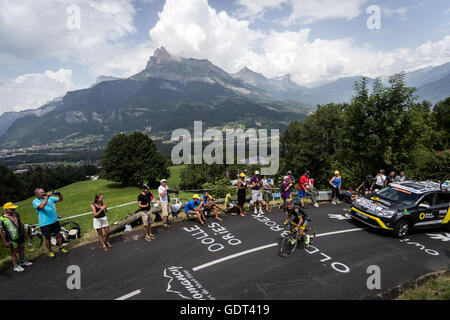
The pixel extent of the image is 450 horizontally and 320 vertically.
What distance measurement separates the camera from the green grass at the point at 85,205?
9102 millimetres

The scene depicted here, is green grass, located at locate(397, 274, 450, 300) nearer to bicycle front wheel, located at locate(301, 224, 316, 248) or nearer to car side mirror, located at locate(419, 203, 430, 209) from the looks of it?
bicycle front wheel, located at locate(301, 224, 316, 248)

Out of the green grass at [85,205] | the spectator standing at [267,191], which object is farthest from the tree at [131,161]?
the spectator standing at [267,191]

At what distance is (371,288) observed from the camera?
617 centimetres

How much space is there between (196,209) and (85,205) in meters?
26.1

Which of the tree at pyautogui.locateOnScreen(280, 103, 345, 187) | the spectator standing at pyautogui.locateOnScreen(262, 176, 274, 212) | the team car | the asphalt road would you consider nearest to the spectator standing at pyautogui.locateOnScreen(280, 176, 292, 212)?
the spectator standing at pyautogui.locateOnScreen(262, 176, 274, 212)

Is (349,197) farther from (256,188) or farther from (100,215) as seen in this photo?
(100,215)

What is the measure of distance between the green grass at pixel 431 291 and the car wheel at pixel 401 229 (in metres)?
2.89

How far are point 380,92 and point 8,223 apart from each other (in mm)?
22316

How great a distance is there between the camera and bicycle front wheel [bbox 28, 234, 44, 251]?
8539 millimetres

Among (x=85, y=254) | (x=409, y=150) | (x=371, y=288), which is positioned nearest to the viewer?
(x=371, y=288)

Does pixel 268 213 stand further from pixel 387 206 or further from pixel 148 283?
pixel 148 283

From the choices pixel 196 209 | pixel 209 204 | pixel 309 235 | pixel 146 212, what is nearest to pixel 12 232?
pixel 146 212

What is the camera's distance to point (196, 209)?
1084cm
